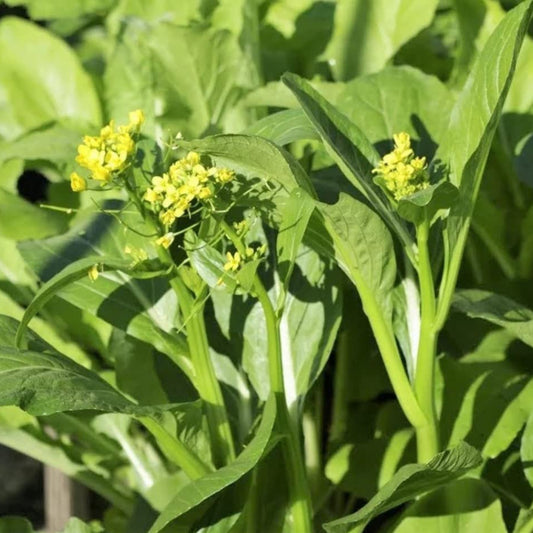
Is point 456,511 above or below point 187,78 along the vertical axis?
below

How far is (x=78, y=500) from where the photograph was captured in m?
0.83

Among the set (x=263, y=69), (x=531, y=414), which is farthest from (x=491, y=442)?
(x=263, y=69)

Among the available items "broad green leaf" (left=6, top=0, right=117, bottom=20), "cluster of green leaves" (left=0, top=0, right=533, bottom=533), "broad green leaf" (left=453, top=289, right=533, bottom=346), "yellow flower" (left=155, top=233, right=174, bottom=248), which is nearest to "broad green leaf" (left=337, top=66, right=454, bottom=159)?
"cluster of green leaves" (left=0, top=0, right=533, bottom=533)

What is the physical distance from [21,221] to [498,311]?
1.11 feet

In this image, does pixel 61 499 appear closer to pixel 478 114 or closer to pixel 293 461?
pixel 293 461

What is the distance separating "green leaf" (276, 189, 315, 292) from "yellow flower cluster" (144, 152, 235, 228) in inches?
1.2

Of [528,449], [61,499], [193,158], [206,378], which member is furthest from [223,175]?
[61,499]

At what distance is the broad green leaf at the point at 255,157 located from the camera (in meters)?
0.38

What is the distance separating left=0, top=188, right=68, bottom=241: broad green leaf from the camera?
0.64 m

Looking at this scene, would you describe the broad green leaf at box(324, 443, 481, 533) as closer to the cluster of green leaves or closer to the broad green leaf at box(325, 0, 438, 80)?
the cluster of green leaves

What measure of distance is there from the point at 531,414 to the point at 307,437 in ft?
0.57

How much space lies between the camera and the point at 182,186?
0.39m

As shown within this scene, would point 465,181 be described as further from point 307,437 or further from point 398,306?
point 307,437

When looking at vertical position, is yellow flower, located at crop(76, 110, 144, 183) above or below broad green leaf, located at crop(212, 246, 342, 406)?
above
